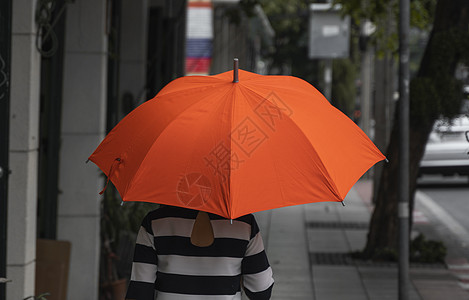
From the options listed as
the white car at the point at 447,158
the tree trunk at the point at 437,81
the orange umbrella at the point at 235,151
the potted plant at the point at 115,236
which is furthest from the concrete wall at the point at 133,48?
the white car at the point at 447,158

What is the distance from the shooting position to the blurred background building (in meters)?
5.50

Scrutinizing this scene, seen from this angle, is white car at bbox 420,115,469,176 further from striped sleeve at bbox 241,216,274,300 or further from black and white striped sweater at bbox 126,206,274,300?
black and white striped sweater at bbox 126,206,274,300

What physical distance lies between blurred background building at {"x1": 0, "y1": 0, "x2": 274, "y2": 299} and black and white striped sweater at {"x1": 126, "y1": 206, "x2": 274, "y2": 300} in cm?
215

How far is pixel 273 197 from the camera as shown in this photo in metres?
3.38

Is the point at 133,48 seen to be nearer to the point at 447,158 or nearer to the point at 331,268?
the point at 331,268

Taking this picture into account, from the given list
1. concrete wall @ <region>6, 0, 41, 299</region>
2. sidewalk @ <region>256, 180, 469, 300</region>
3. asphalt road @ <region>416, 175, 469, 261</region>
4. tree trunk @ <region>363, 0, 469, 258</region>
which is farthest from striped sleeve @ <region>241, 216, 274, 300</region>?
asphalt road @ <region>416, 175, 469, 261</region>

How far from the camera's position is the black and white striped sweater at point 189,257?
3527 mm

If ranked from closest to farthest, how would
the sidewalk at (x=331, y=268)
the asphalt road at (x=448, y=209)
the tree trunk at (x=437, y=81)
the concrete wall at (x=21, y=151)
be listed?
the concrete wall at (x=21, y=151), the sidewalk at (x=331, y=268), the tree trunk at (x=437, y=81), the asphalt road at (x=448, y=209)

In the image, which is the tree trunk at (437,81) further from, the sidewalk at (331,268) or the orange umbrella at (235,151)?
the orange umbrella at (235,151)

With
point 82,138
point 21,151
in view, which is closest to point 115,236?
point 82,138

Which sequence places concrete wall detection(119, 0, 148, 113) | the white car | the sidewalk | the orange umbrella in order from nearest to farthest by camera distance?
1. the orange umbrella
2. the sidewalk
3. concrete wall detection(119, 0, 148, 113)
4. the white car

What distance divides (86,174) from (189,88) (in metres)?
3.89

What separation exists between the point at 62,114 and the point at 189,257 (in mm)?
4240

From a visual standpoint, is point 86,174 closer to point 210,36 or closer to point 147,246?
point 147,246
